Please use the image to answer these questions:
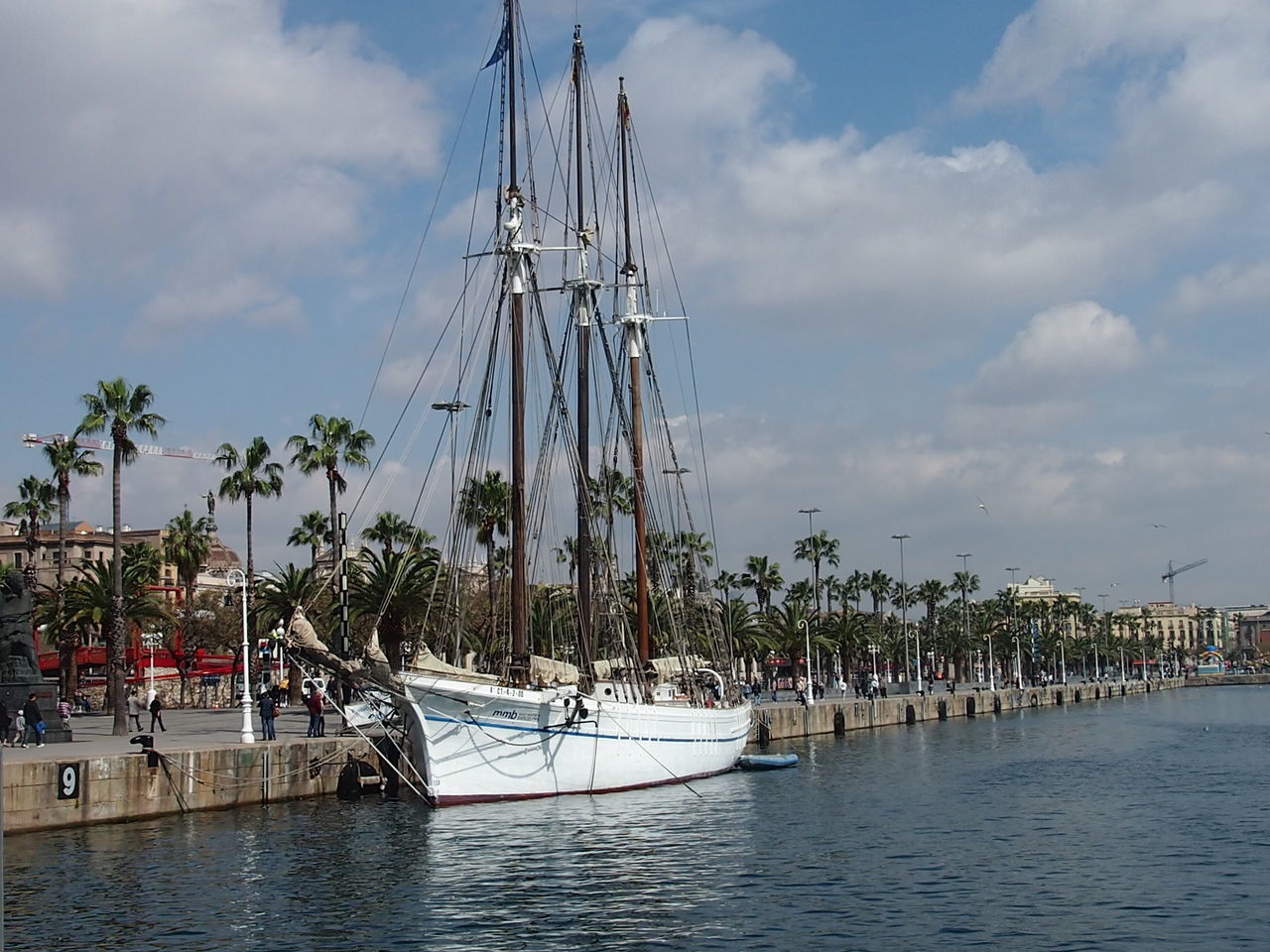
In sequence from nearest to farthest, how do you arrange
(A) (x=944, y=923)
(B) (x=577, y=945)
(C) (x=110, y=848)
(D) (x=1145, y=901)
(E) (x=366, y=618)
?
(B) (x=577, y=945)
(A) (x=944, y=923)
(D) (x=1145, y=901)
(C) (x=110, y=848)
(E) (x=366, y=618)

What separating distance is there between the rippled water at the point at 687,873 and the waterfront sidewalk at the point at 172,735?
14.0ft

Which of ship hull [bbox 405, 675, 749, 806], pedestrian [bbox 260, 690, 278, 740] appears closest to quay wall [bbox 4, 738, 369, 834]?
pedestrian [bbox 260, 690, 278, 740]

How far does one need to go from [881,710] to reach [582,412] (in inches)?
1928

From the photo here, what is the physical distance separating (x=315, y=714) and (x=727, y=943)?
29.8 m

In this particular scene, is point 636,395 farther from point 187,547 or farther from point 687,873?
point 187,547

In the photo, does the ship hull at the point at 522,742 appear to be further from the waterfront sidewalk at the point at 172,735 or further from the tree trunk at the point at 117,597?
the tree trunk at the point at 117,597

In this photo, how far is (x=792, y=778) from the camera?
5441 cm

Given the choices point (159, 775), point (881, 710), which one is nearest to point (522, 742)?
point (159, 775)

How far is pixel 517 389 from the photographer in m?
46.4

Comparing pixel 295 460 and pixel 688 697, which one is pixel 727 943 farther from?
pixel 295 460

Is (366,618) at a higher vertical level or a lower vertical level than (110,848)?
higher

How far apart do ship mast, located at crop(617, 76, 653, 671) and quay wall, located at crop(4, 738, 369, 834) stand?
1558cm

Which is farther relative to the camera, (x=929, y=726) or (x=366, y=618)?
(x=929, y=726)

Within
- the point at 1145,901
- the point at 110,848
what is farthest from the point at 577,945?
the point at 110,848
